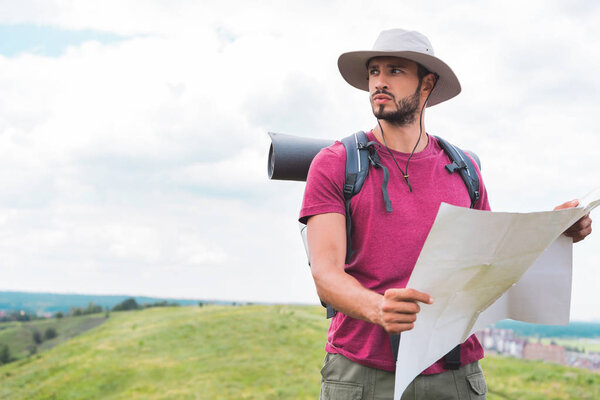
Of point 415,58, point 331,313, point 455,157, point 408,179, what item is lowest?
point 331,313

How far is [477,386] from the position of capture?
3.19 meters

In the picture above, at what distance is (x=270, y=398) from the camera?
489 inches

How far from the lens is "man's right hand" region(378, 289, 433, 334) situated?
2121 mm

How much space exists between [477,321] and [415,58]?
5.07 feet

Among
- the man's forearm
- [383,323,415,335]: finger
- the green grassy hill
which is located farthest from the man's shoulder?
the green grassy hill

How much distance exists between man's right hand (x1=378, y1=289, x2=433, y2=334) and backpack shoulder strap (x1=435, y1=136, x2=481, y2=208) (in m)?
1.47

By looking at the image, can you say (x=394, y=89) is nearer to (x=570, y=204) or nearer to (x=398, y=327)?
(x=570, y=204)

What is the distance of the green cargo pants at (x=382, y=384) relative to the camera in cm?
299

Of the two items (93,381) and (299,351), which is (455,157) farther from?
(93,381)

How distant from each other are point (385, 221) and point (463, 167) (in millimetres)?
784

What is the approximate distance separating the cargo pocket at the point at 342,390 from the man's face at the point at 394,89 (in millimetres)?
1529

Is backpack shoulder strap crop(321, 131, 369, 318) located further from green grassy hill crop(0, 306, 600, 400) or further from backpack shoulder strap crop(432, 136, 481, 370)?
green grassy hill crop(0, 306, 600, 400)

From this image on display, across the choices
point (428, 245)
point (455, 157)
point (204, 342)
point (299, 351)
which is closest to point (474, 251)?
point (428, 245)

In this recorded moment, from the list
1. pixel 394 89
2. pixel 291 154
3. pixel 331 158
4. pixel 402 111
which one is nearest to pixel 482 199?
pixel 402 111
